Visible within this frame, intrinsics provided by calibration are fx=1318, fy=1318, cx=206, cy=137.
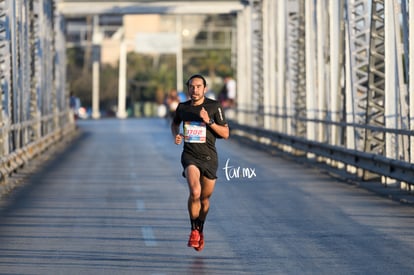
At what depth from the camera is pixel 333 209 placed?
1767 centimetres

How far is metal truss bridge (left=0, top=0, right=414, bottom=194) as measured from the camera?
2130cm

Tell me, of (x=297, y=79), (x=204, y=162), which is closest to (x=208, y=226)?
(x=204, y=162)

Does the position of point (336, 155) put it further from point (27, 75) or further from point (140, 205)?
point (27, 75)

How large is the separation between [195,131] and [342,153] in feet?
38.5

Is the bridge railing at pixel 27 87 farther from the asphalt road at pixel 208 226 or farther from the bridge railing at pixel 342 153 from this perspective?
the bridge railing at pixel 342 153

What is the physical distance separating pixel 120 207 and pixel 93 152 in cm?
1734

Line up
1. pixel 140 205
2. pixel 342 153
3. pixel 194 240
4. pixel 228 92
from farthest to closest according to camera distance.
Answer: pixel 228 92 < pixel 342 153 < pixel 140 205 < pixel 194 240

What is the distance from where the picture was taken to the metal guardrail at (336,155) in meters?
19.5

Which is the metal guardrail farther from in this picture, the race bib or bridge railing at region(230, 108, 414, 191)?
the race bib

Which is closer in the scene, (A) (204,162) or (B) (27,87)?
(A) (204,162)

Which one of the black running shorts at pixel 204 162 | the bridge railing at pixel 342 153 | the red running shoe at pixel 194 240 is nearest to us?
the red running shoe at pixel 194 240

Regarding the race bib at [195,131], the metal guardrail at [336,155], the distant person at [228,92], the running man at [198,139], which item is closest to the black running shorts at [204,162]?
the running man at [198,139]

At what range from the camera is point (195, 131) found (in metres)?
13.0

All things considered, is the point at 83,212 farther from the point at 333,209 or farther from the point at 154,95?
the point at 154,95
